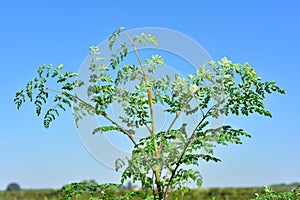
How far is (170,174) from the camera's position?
3.45 m

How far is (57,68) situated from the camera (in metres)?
3.63

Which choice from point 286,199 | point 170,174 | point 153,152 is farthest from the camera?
point 286,199

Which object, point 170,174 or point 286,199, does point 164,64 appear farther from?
point 286,199

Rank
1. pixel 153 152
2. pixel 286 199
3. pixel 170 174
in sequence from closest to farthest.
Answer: pixel 153 152 → pixel 170 174 → pixel 286 199

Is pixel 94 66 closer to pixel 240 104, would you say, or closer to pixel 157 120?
pixel 157 120

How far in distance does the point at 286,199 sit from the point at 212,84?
45.4 inches

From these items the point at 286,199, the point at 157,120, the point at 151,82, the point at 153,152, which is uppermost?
the point at 151,82

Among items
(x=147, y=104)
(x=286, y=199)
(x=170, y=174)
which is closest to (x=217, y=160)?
(x=170, y=174)

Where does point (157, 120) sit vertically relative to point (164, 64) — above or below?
below

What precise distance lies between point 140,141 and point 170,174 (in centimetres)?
31

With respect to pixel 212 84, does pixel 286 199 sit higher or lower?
lower

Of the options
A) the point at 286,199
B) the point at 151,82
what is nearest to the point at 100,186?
the point at 151,82

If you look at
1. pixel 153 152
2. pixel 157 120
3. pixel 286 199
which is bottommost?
pixel 286 199

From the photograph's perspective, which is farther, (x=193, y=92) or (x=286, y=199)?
(x=286, y=199)
